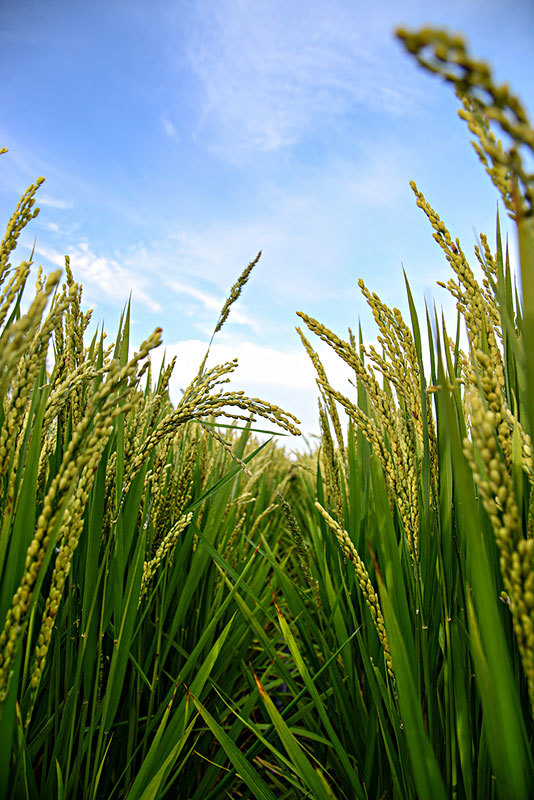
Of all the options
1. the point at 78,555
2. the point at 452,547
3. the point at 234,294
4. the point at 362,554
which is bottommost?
the point at 78,555

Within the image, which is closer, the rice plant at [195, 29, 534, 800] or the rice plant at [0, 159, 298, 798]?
the rice plant at [195, 29, 534, 800]

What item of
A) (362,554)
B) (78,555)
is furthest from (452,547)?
(78,555)

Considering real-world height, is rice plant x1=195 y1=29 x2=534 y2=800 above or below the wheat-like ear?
below

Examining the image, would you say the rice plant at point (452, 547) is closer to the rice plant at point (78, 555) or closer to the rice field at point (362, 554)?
the rice field at point (362, 554)

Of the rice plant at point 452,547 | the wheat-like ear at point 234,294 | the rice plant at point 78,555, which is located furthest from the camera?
the wheat-like ear at point 234,294

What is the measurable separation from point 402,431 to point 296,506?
4.22m

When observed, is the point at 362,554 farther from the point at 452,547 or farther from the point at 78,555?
the point at 78,555

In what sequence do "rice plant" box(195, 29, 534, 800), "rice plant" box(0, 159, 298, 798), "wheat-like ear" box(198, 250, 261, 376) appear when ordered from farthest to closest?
"wheat-like ear" box(198, 250, 261, 376)
"rice plant" box(0, 159, 298, 798)
"rice plant" box(195, 29, 534, 800)

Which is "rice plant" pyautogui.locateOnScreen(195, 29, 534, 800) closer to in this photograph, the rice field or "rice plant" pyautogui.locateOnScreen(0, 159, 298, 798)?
the rice field

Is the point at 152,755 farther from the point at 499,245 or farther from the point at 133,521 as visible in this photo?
the point at 499,245

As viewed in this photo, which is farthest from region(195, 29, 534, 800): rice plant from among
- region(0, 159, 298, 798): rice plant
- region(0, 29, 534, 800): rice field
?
region(0, 159, 298, 798): rice plant

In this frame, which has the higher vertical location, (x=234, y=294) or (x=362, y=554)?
(x=234, y=294)

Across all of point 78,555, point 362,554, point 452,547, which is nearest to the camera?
point 452,547

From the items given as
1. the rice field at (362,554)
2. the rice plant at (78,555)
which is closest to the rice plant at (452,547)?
the rice field at (362,554)
